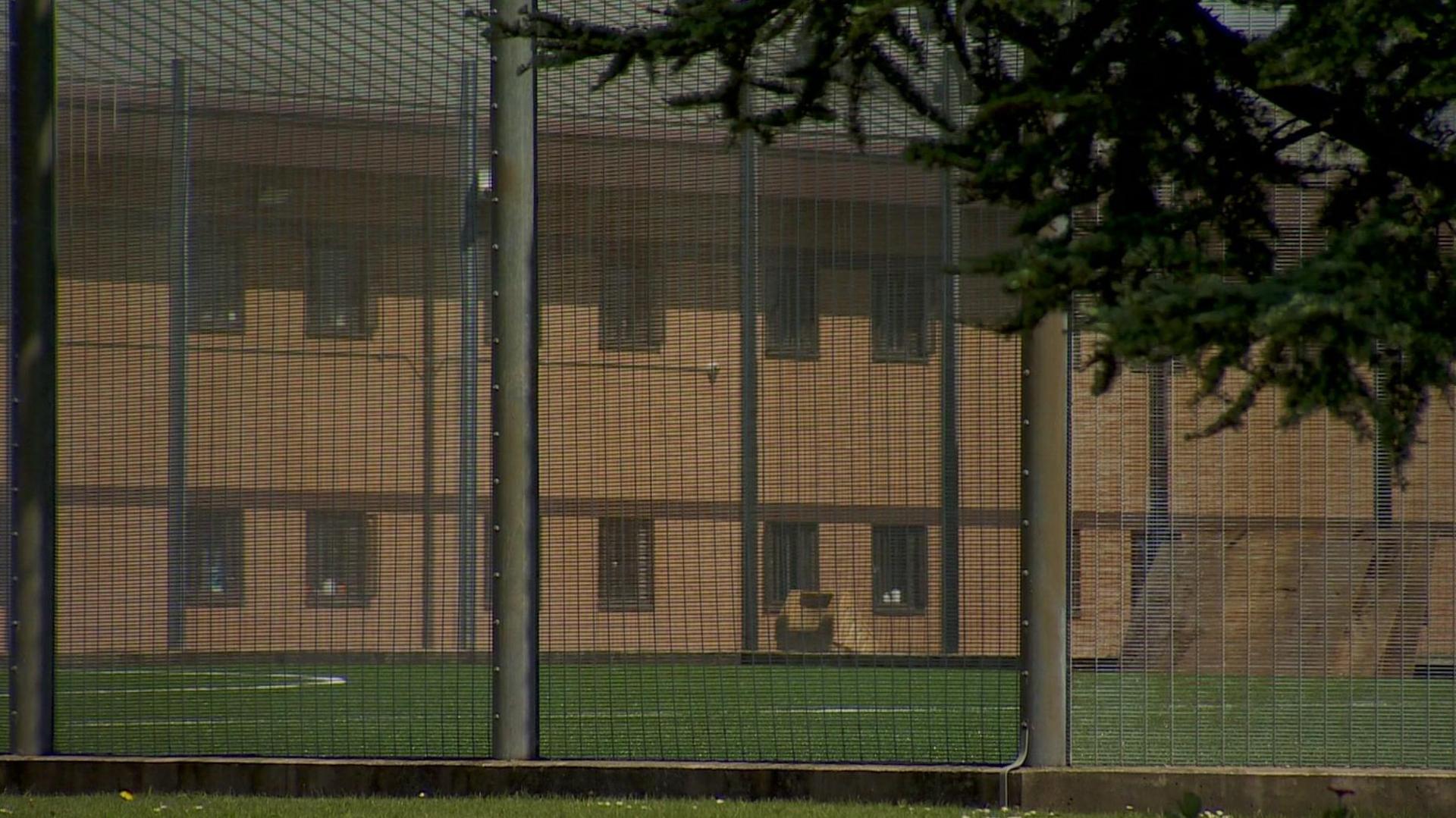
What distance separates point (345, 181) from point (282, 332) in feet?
2.34

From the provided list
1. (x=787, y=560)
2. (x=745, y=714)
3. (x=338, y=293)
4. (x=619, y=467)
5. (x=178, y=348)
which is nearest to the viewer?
(x=745, y=714)

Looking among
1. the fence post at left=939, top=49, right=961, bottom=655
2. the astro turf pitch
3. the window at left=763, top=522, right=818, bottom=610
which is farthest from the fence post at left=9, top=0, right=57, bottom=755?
the fence post at left=939, top=49, right=961, bottom=655

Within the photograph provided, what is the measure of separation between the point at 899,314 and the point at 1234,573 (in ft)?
5.73

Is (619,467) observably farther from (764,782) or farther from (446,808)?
(446,808)

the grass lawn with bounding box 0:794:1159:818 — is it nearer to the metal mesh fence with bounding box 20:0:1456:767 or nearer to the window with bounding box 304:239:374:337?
the metal mesh fence with bounding box 20:0:1456:767

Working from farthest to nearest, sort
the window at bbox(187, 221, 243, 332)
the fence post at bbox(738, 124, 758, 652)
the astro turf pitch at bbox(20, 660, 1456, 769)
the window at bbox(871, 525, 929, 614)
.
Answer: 1. the window at bbox(187, 221, 243, 332)
2. the fence post at bbox(738, 124, 758, 652)
3. the window at bbox(871, 525, 929, 614)
4. the astro turf pitch at bbox(20, 660, 1456, 769)

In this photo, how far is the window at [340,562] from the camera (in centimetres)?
852

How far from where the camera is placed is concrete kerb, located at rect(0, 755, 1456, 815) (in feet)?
25.3

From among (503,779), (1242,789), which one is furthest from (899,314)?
(503,779)

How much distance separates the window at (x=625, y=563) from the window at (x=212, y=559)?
162cm

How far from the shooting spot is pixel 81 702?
28.4 ft

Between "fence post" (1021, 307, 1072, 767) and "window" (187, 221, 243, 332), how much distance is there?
3.44 meters

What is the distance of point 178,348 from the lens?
28.7 ft

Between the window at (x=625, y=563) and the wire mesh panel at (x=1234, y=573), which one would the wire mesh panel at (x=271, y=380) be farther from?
the wire mesh panel at (x=1234, y=573)
